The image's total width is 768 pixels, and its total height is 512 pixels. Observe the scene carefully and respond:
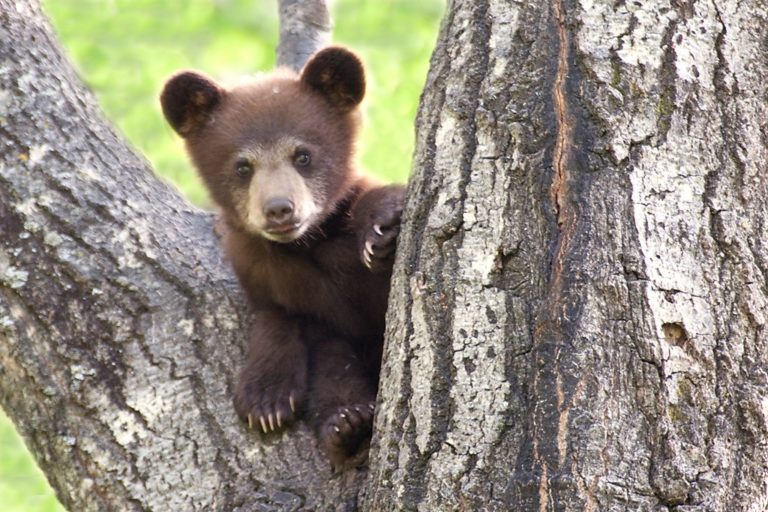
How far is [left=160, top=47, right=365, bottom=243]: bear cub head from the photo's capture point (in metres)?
4.80

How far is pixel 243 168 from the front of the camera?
4.97m

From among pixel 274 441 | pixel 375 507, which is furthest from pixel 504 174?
pixel 274 441

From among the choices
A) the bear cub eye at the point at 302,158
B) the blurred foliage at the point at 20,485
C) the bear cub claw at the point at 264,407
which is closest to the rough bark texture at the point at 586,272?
the bear cub claw at the point at 264,407

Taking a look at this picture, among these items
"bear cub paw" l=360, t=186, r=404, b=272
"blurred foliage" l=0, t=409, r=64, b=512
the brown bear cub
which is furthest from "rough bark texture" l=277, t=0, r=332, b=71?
"blurred foliage" l=0, t=409, r=64, b=512

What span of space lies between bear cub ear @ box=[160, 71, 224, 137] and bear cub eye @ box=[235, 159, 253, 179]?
446 millimetres

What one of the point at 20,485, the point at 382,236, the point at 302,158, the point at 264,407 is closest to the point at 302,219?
the point at 302,158

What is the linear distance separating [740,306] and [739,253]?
164mm

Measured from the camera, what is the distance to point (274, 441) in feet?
12.1

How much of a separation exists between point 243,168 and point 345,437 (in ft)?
6.13

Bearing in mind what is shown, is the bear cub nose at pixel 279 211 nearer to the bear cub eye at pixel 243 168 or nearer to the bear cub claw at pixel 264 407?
the bear cub eye at pixel 243 168

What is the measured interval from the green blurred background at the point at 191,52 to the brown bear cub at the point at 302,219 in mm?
2723

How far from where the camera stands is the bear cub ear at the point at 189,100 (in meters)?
5.09

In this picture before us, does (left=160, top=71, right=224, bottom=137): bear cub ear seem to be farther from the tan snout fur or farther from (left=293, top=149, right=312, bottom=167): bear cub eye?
(left=293, top=149, right=312, bottom=167): bear cub eye

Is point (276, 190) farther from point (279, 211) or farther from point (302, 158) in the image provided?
point (302, 158)
